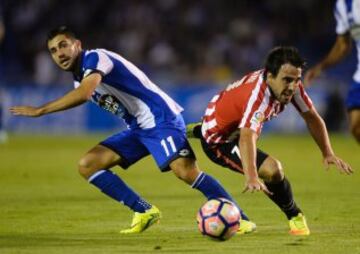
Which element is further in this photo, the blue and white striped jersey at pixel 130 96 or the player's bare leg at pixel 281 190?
the blue and white striped jersey at pixel 130 96

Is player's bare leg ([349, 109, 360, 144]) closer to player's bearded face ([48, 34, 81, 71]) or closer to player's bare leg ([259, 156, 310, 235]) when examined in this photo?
player's bare leg ([259, 156, 310, 235])

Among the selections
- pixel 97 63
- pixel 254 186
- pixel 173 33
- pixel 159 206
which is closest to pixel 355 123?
pixel 254 186

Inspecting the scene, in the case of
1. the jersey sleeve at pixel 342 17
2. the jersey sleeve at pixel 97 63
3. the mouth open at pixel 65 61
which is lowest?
the jersey sleeve at pixel 342 17

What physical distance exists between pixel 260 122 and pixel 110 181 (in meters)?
1.67

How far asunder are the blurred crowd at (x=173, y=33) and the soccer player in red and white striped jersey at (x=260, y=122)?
17.2 m

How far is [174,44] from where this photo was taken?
26547 mm

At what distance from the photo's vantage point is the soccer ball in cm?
792

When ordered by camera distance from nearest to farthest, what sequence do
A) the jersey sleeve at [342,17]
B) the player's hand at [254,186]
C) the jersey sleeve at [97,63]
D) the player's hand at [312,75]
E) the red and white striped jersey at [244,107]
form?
the player's hand at [254,186]
the red and white striped jersey at [244,107]
the jersey sleeve at [97,63]
the jersey sleeve at [342,17]
the player's hand at [312,75]

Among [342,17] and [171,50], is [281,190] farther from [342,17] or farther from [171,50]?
[171,50]

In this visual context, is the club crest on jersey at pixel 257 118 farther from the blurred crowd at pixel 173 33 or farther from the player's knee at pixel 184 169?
the blurred crowd at pixel 173 33

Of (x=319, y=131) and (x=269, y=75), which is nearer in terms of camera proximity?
(x=269, y=75)

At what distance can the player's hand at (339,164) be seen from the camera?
27.4 feet

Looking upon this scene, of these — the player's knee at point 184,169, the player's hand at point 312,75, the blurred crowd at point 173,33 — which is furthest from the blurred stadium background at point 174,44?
the player's knee at point 184,169

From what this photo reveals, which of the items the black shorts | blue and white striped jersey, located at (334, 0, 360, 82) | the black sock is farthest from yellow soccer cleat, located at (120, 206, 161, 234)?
blue and white striped jersey, located at (334, 0, 360, 82)
